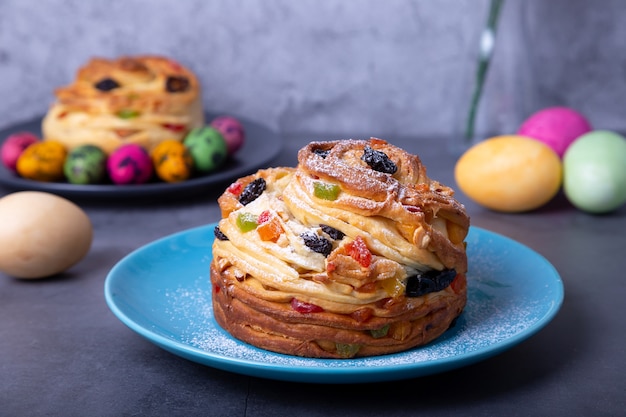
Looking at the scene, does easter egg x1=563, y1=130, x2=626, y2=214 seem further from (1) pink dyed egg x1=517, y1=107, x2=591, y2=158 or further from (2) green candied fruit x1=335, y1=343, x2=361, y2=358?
(2) green candied fruit x1=335, y1=343, x2=361, y2=358

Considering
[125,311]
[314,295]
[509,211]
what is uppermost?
[314,295]

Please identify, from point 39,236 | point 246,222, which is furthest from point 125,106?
point 246,222

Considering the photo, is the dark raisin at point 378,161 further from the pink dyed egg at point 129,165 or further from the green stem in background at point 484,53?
the green stem in background at point 484,53

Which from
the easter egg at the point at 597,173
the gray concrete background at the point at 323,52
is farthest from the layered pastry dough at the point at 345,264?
the gray concrete background at the point at 323,52

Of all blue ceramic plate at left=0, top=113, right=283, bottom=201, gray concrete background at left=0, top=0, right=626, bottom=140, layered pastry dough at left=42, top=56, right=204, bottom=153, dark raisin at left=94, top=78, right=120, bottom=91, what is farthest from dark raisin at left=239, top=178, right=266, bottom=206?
gray concrete background at left=0, top=0, right=626, bottom=140

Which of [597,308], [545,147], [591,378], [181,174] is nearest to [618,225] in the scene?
[545,147]

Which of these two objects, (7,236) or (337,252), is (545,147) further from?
(7,236)

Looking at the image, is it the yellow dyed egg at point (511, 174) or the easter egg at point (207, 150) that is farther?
the easter egg at point (207, 150)
